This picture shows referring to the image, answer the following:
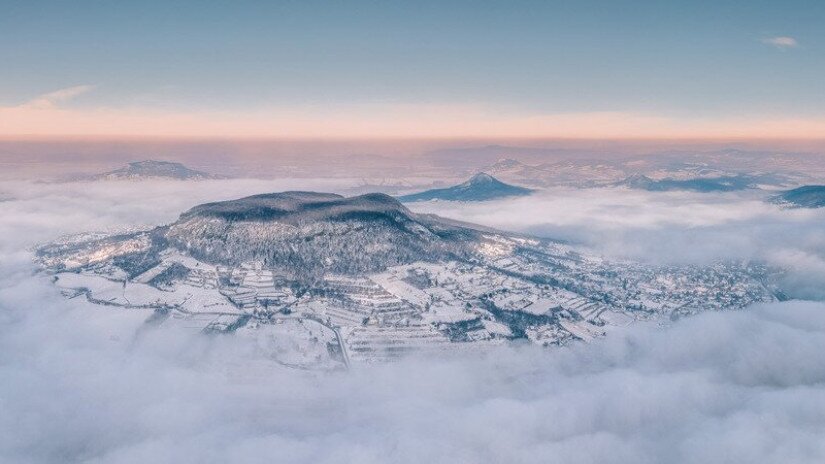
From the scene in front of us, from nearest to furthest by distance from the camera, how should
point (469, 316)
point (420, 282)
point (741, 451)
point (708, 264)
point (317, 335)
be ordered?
1. point (741, 451)
2. point (317, 335)
3. point (469, 316)
4. point (420, 282)
5. point (708, 264)

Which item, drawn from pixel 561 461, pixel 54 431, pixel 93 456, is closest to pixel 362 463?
pixel 561 461

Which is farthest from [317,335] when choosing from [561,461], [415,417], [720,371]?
[720,371]

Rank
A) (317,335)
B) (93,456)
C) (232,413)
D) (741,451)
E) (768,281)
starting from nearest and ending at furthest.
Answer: (741,451), (93,456), (232,413), (317,335), (768,281)

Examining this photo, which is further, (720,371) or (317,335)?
(317,335)

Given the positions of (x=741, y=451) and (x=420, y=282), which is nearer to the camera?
(x=741, y=451)

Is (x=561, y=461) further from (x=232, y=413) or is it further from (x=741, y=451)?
(x=232, y=413)

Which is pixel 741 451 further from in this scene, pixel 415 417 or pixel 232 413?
pixel 232 413

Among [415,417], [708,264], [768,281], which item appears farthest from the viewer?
[708,264]

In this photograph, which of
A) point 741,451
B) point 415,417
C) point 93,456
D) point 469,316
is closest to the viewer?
point 741,451

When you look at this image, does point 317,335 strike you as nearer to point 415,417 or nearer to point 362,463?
point 415,417
